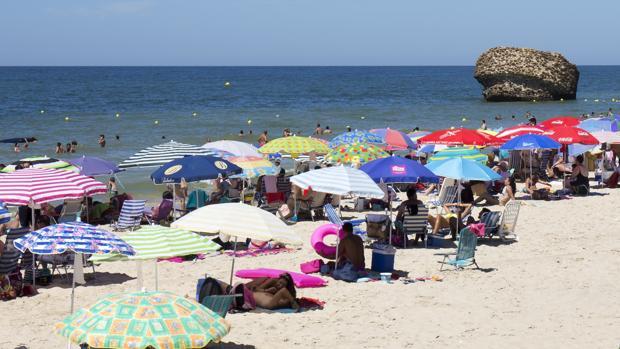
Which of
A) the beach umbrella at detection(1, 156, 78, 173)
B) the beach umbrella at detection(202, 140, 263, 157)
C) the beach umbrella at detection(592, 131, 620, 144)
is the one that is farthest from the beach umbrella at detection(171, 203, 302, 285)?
the beach umbrella at detection(592, 131, 620, 144)

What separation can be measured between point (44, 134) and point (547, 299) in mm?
38005

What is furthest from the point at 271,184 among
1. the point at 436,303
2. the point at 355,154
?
the point at 436,303

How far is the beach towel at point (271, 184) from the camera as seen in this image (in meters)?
18.0

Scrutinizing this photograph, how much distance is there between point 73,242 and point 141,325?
2570 millimetres

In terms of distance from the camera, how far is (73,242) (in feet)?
30.0

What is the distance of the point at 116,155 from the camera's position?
34.3 meters

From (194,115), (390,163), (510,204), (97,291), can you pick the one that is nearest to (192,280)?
(97,291)

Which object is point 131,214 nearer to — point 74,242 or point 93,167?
point 93,167

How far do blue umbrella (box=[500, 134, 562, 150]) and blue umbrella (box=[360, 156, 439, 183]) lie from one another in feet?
18.2

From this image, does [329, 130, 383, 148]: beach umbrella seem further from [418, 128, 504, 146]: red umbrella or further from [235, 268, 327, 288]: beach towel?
[235, 268, 327, 288]: beach towel

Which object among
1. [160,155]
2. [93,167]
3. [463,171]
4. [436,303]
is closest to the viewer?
[436,303]

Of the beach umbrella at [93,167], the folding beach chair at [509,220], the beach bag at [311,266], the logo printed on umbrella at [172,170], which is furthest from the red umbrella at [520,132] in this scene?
the beach bag at [311,266]

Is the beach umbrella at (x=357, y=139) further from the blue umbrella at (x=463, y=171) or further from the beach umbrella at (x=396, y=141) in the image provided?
the blue umbrella at (x=463, y=171)

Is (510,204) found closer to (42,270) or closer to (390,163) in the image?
(390,163)
